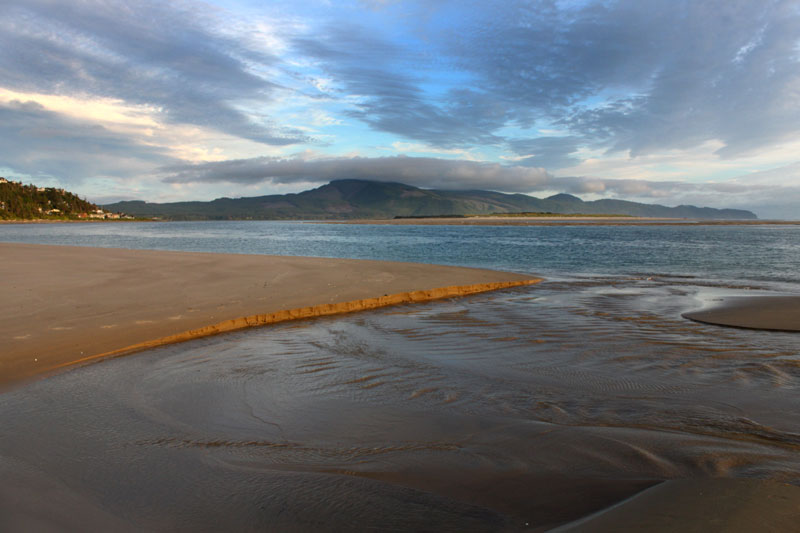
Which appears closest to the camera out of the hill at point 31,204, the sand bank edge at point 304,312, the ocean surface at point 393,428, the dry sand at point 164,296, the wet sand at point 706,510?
the wet sand at point 706,510

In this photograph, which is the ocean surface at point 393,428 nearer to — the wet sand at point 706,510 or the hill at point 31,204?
the wet sand at point 706,510

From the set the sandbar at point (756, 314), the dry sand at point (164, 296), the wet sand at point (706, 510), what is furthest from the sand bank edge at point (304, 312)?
the wet sand at point (706, 510)

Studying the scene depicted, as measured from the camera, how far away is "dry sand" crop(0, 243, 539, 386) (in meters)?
7.97

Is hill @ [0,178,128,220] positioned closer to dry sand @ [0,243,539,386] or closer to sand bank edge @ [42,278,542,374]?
dry sand @ [0,243,539,386]

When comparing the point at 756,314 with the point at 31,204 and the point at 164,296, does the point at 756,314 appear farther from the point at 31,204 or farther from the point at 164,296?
the point at 31,204

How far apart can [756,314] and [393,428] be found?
11.3 meters

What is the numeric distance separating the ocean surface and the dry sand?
0.92 metres

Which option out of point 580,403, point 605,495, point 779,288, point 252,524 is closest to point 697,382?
point 580,403

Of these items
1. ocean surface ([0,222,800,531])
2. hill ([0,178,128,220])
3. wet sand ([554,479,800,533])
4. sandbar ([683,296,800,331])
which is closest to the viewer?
wet sand ([554,479,800,533])

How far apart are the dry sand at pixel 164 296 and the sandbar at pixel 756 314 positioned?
22.4 ft

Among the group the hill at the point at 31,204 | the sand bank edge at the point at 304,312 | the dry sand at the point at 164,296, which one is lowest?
the sand bank edge at the point at 304,312

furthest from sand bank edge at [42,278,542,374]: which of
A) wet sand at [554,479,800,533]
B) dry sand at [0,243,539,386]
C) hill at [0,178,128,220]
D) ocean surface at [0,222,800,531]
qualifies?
hill at [0,178,128,220]

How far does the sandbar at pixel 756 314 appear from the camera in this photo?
10216 mm

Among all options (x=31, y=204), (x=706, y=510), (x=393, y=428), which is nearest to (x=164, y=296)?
(x=393, y=428)
